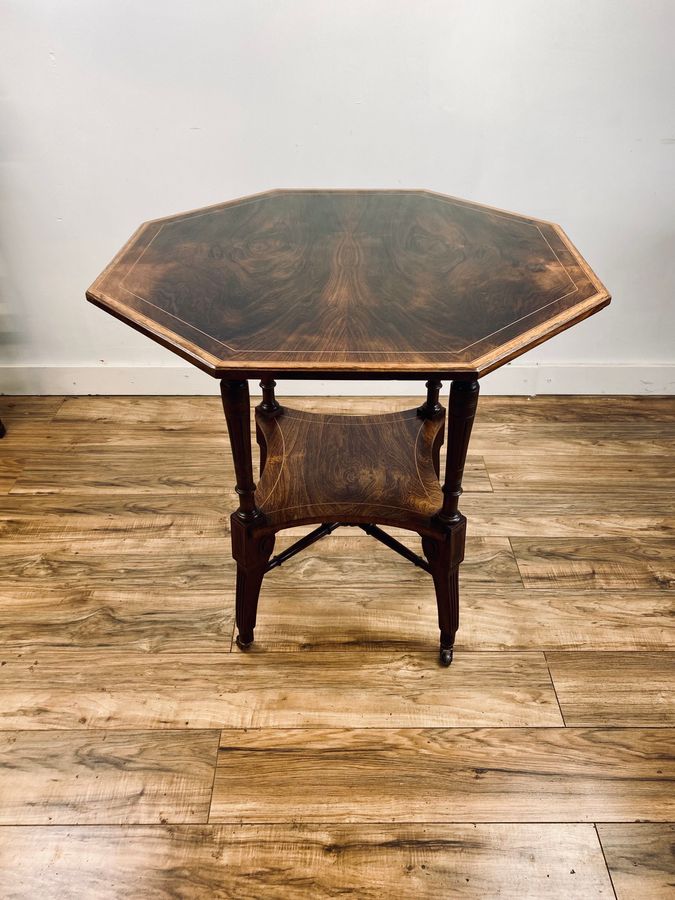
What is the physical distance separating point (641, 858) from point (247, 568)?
2.90 feet

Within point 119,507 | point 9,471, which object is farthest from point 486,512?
point 9,471

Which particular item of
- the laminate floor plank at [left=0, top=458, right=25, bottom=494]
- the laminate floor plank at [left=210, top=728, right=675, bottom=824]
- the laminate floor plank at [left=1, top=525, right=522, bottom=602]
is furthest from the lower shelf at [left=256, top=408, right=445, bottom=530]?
the laminate floor plank at [left=0, top=458, right=25, bottom=494]

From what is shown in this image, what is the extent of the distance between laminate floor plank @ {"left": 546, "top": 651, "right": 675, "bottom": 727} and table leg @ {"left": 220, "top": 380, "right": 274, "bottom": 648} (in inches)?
26.7

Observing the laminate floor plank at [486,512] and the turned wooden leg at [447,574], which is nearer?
the turned wooden leg at [447,574]

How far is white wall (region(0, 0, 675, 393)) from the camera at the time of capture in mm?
1925

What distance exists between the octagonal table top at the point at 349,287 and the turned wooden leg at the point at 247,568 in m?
0.43

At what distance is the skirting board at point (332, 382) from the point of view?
2.45 m

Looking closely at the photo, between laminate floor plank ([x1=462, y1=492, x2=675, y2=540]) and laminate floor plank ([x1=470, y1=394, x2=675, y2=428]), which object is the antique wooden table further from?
laminate floor plank ([x1=470, y1=394, x2=675, y2=428])

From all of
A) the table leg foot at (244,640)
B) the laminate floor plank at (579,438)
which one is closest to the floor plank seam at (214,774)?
the table leg foot at (244,640)

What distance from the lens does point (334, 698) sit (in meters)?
1.48

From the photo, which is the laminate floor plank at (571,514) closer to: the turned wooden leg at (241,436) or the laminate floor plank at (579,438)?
the laminate floor plank at (579,438)

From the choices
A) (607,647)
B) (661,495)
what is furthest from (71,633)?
(661,495)

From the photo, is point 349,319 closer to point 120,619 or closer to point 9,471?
point 120,619

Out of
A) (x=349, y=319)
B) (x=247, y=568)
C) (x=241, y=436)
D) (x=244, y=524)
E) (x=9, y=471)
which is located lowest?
(x=9, y=471)
